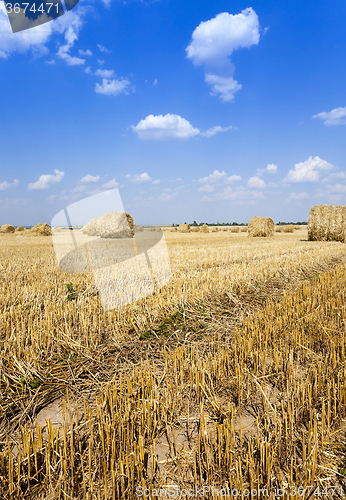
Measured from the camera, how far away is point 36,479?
166 centimetres

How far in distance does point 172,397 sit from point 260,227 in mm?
22687

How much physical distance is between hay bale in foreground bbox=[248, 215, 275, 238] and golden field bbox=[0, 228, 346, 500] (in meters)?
18.9

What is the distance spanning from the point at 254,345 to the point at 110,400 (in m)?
1.83

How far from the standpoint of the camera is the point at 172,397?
240 cm

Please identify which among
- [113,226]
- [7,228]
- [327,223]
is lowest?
[327,223]

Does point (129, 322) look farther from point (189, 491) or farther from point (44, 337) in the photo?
point (189, 491)

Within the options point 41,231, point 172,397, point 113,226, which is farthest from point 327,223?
point 41,231

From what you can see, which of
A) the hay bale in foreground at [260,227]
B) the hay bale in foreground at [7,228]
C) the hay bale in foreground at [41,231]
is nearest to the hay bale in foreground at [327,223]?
the hay bale in foreground at [260,227]

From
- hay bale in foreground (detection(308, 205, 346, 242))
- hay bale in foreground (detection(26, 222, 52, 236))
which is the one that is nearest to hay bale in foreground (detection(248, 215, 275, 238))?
hay bale in foreground (detection(308, 205, 346, 242))

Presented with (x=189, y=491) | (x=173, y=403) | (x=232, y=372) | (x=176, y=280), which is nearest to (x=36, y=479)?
(x=189, y=491)

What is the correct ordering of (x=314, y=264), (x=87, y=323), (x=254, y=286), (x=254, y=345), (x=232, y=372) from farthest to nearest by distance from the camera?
(x=314, y=264) < (x=254, y=286) < (x=87, y=323) < (x=254, y=345) < (x=232, y=372)

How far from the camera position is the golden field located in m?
1.67

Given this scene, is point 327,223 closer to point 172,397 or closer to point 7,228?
point 172,397

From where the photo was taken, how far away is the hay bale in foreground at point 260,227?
77.8ft
